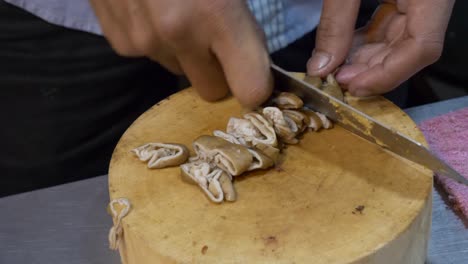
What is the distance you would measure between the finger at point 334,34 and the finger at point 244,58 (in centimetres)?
15

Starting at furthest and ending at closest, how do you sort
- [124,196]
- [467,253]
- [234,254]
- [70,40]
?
[70,40] → [467,253] → [124,196] → [234,254]

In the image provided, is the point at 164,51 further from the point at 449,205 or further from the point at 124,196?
the point at 449,205

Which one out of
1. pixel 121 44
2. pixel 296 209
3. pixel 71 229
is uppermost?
pixel 121 44

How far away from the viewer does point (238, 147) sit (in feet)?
3.06

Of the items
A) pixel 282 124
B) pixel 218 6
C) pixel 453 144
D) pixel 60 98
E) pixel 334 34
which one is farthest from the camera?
pixel 60 98

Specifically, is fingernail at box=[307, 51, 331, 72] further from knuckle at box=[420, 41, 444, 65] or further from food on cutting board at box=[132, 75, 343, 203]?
knuckle at box=[420, 41, 444, 65]

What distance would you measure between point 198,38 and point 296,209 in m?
0.27

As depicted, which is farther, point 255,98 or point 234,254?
point 255,98

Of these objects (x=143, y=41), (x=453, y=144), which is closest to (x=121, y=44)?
(x=143, y=41)

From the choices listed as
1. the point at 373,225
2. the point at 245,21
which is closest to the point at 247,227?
the point at 373,225

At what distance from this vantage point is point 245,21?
0.90 meters

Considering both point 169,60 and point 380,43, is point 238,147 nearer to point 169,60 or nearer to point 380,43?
point 169,60

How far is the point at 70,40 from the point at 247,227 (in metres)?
0.67

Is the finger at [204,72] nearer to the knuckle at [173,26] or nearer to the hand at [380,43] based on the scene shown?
the knuckle at [173,26]
